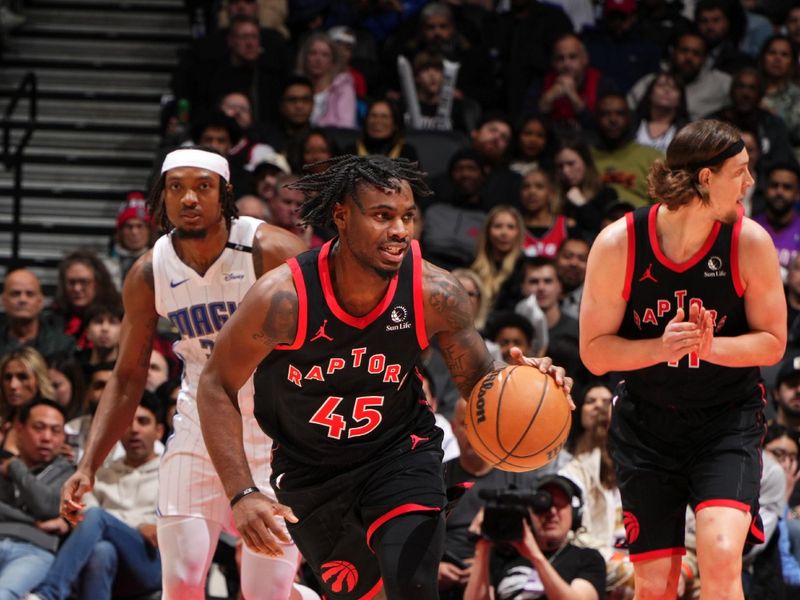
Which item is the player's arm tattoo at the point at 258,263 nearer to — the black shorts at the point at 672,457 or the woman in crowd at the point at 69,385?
the black shorts at the point at 672,457

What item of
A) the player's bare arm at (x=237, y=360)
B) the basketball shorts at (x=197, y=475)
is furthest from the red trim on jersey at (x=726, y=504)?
the basketball shorts at (x=197, y=475)

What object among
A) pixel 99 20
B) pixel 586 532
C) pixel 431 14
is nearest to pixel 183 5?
pixel 99 20

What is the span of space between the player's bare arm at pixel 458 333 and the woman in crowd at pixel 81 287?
4897 mm

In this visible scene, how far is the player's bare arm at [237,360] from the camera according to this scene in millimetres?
4160

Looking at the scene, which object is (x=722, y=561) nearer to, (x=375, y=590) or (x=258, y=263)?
(x=375, y=590)

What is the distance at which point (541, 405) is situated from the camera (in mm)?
4285

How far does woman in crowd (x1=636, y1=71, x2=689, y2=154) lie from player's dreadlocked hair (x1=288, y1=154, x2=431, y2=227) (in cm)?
626

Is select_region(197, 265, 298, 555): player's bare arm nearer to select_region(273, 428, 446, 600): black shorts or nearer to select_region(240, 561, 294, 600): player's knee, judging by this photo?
select_region(273, 428, 446, 600): black shorts

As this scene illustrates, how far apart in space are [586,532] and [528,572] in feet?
2.13

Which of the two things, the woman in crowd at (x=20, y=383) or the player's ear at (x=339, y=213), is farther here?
the woman in crowd at (x=20, y=383)

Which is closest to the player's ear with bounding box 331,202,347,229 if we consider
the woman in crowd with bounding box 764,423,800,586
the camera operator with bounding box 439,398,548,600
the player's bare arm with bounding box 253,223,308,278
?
the player's bare arm with bounding box 253,223,308,278

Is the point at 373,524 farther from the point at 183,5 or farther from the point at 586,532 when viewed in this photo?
the point at 183,5

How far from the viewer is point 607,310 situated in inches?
181

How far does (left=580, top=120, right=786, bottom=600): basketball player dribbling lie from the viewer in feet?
14.5
